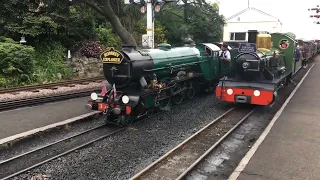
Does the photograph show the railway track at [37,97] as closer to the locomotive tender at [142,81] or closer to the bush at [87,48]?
the locomotive tender at [142,81]

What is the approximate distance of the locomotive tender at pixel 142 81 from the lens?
8797 millimetres

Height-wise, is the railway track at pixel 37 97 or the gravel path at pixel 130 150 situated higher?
the railway track at pixel 37 97

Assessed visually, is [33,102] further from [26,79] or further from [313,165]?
[313,165]

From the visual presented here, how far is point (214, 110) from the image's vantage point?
11.3 meters

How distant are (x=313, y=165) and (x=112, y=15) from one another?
46.3ft

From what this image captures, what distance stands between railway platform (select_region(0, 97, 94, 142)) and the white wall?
31.6m

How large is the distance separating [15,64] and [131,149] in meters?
9.55

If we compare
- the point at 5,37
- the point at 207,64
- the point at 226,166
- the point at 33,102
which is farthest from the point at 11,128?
the point at 5,37

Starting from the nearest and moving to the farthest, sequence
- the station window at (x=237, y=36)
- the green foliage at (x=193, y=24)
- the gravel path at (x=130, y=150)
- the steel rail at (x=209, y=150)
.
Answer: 1. the steel rail at (x=209, y=150)
2. the gravel path at (x=130, y=150)
3. the green foliage at (x=193, y=24)
4. the station window at (x=237, y=36)

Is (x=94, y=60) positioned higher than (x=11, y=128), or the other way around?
(x=94, y=60)

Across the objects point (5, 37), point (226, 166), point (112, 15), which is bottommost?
point (226, 166)

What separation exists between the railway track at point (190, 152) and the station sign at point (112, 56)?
9.96ft

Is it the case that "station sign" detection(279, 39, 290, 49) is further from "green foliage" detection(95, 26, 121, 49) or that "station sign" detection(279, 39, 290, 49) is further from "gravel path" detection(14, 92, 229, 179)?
"green foliage" detection(95, 26, 121, 49)

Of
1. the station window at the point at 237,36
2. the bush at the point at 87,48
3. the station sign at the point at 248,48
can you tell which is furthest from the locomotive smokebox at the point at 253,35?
the station window at the point at 237,36
